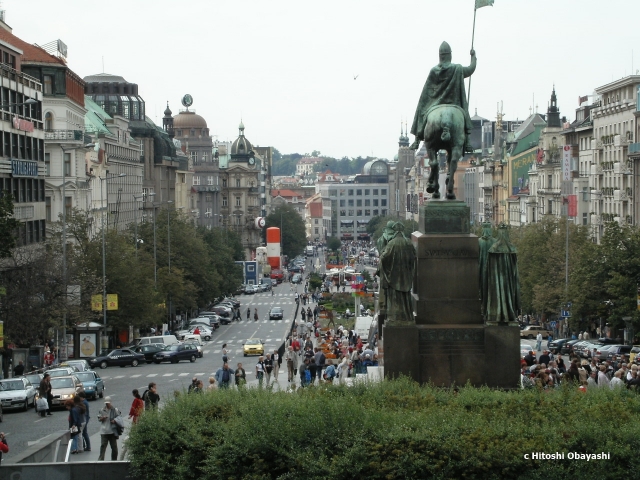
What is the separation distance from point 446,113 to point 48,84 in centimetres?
6774

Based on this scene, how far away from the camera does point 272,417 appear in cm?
1884

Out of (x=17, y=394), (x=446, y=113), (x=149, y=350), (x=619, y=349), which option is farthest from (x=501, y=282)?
(x=149, y=350)

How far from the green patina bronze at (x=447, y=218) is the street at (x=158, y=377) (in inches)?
177

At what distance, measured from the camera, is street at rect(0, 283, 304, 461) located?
114 ft

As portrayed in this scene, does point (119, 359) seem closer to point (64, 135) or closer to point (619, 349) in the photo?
point (619, 349)

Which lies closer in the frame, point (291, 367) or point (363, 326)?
point (291, 367)

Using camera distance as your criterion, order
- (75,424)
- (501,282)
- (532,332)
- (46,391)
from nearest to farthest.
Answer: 1. (501,282)
2. (75,424)
3. (46,391)
4. (532,332)

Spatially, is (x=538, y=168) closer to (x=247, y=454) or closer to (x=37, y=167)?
(x=37, y=167)

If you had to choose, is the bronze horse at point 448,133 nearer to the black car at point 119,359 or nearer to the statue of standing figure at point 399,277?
the statue of standing figure at point 399,277

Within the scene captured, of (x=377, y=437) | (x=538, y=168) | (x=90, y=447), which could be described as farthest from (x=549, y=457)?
(x=538, y=168)

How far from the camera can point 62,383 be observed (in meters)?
41.9

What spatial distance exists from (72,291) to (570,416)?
4479cm

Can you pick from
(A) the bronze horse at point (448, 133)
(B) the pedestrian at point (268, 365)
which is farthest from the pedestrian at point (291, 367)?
(A) the bronze horse at point (448, 133)

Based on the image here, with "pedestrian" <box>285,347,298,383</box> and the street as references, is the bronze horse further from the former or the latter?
"pedestrian" <box>285,347,298,383</box>
